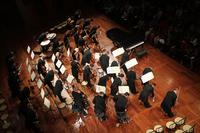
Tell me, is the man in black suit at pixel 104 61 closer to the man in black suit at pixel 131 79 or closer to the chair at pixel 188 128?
the man in black suit at pixel 131 79

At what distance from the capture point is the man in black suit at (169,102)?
39.4 feet

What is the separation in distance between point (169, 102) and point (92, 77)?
14.4 ft

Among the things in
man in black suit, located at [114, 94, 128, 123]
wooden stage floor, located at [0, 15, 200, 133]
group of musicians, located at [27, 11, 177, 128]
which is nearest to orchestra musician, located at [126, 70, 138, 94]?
group of musicians, located at [27, 11, 177, 128]

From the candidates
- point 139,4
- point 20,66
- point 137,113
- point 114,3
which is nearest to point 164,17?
point 139,4

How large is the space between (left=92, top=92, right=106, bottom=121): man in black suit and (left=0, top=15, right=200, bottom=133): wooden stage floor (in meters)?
0.33

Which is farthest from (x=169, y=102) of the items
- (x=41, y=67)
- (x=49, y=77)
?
(x=41, y=67)

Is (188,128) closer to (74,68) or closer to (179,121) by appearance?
(179,121)

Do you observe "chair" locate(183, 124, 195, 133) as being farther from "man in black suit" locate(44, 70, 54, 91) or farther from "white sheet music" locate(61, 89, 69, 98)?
"man in black suit" locate(44, 70, 54, 91)

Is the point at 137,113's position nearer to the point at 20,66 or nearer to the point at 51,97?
the point at 51,97

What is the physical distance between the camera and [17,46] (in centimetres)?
1983

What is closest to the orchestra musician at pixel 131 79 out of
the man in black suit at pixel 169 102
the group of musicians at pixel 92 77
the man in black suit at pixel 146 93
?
the group of musicians at pixel 92 77

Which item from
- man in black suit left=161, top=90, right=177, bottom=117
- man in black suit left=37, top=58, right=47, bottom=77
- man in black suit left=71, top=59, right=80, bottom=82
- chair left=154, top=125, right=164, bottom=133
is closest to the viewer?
chair left=154, top=125, right=164, bottom=133

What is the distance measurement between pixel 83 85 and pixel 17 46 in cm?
677

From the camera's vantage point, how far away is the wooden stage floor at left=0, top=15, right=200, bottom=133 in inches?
498
